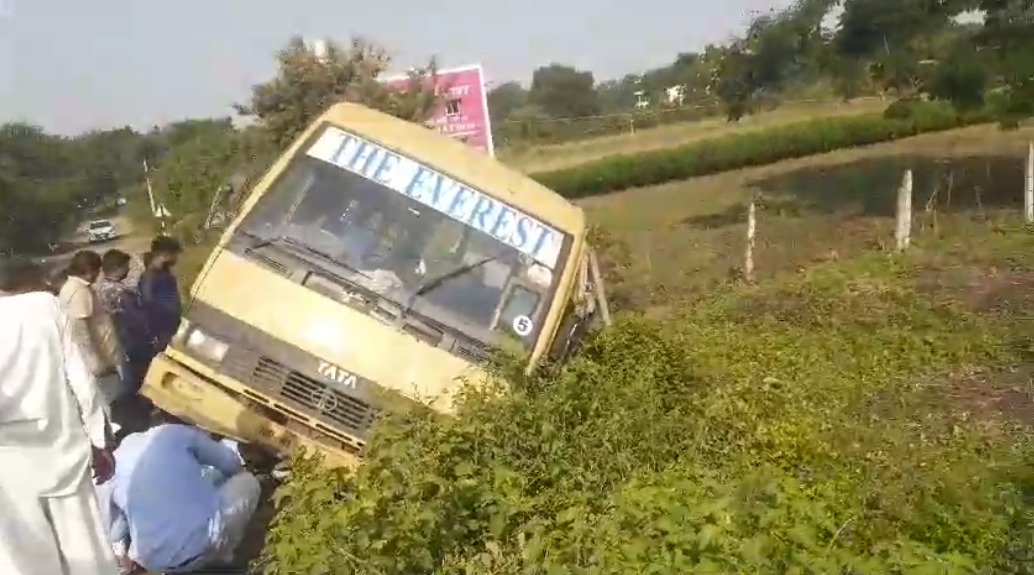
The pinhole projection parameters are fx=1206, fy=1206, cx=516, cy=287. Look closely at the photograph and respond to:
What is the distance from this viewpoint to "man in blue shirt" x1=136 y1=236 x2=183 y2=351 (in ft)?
25.9

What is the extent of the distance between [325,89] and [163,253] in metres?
9.22

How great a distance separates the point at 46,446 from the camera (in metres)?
3.84

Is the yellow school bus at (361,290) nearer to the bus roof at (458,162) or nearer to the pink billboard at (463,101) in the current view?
the bus roof at (458,162)

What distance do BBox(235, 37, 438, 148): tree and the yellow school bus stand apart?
32.1ft

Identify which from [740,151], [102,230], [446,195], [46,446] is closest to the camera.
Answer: [46,446]

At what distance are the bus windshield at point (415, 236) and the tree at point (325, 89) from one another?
9.96m

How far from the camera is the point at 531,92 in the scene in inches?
2603

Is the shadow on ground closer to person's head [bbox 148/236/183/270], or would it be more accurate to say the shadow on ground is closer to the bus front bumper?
person's head [bbox 148/236/183/270]

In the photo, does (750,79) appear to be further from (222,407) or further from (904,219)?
(222,407)

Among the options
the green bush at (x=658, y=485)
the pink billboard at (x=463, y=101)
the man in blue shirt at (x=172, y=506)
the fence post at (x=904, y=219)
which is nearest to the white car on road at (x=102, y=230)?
the pink billboard at (x=463, y=101)

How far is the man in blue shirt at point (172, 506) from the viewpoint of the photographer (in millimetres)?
4953

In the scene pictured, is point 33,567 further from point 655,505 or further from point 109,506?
point 655,505

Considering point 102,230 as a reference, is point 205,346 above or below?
above

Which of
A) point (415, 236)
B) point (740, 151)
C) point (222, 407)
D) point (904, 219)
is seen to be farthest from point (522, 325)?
point (740, 151)
